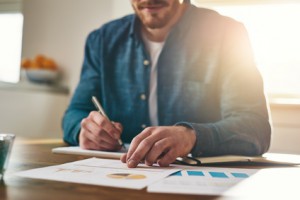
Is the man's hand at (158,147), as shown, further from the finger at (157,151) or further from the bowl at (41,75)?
the bowl at (41,75)

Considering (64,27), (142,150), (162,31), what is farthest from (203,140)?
(64,27)

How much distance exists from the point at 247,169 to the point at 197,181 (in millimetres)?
222

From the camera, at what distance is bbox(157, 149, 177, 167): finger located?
833 millimetres

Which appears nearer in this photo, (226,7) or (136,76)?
(136,76)

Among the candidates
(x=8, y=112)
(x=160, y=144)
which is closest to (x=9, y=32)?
(x=8, y=112)

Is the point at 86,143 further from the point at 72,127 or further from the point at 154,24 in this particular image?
the point at 154,24

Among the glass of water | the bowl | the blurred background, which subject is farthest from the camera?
the bowl

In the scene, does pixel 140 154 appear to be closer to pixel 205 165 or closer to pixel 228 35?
pixel 205 165

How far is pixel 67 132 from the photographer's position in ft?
4.60

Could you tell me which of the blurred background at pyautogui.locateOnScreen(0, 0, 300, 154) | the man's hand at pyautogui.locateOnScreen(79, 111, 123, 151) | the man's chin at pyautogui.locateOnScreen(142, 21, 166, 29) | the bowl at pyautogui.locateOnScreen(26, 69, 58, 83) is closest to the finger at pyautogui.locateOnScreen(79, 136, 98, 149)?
the man's hand at pyautogui.locateOnScreen(79, 111, 123, 151)

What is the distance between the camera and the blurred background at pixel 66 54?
2.41 m

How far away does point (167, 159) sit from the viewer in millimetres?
843

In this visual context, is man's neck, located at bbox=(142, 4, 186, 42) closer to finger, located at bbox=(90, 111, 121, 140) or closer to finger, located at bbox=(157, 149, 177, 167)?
finger, located at bbox=(90, 111, 121, 140)

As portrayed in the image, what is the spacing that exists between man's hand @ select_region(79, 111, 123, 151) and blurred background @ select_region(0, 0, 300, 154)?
143 centimetres
